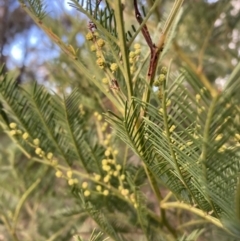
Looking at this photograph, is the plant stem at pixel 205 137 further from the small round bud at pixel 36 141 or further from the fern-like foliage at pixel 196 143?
the small round bud at pixel 36 141

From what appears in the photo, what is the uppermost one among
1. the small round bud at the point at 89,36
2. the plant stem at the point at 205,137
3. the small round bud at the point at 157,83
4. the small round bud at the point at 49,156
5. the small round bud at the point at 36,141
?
the small round bud at the point at 89,36

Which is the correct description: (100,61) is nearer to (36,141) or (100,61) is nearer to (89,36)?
(89,36)

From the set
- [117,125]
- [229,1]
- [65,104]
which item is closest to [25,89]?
[65,104]

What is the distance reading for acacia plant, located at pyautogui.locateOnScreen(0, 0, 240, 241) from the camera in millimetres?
187

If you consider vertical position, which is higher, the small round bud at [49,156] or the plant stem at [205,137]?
the small round bud at [49,156]

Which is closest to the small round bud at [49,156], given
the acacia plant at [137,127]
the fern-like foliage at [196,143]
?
the acacia plant at [137,127]

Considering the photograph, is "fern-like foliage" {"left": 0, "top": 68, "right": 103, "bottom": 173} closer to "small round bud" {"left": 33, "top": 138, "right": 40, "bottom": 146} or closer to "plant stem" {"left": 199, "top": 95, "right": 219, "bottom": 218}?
"small round bud" {"left": 33, "top": 138, "right": 40, "bottom": 146}

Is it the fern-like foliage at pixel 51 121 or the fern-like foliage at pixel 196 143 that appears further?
the fern-like foliage at pixel 51 121

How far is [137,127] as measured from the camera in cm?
24

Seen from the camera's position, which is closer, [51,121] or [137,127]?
[137,127]

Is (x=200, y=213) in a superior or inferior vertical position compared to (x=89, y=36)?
inferior

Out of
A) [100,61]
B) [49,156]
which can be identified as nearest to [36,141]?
[49,156]

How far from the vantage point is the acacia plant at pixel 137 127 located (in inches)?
7.4

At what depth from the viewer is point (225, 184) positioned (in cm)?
20
